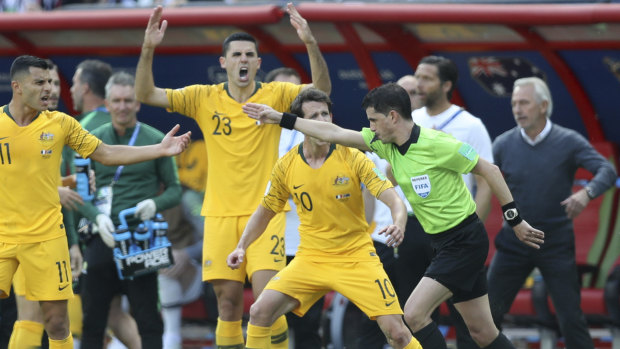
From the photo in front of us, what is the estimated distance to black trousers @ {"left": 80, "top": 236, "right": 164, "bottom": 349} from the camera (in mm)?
8984

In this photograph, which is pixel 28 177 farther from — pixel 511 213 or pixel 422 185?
pixel 511 213

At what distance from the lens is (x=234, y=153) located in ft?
27.2

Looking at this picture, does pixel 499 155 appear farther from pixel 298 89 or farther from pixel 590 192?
pixel 298 89

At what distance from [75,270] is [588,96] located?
5.03 m

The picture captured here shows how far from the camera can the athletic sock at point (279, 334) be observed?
26.3 feet

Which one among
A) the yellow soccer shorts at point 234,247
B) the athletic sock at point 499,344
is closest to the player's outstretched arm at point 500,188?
the athletic sock at point 499,344

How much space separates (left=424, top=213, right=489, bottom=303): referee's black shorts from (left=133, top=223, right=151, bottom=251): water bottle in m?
2.35

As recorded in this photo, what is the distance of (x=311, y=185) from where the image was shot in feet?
25.4

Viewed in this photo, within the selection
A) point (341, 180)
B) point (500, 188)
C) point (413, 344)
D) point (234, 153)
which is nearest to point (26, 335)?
point (234, 153)

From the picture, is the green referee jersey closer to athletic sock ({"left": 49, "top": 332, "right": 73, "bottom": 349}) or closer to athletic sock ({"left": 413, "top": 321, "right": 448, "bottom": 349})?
athletic sock ({"left": 413, "top": 321, "right": 448, "bottom": 349})

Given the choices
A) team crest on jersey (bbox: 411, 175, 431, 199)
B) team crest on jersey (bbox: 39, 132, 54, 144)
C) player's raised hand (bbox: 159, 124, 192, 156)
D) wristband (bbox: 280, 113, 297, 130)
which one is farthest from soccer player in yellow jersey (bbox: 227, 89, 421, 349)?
team crest on jersey (bbox: 39, 132, 54, 144)

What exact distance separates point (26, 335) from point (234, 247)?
1.53 m

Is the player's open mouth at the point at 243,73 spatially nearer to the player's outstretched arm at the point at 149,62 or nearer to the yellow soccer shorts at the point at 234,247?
the player's outstretched arm at the point at 149,62

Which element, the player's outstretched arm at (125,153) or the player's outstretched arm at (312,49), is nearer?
the player's outstretched arm at (125,153)
